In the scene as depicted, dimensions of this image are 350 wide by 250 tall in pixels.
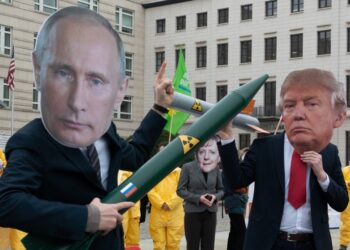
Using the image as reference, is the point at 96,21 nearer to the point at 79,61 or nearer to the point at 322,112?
the point at 79,61

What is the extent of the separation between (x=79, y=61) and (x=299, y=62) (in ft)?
123

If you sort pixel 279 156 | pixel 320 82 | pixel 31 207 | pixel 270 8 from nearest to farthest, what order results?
pixel 31 207 < pixel 320 82 < pixel 279 156 < pixel 270 8

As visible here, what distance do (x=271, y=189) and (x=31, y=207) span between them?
1.94 meters

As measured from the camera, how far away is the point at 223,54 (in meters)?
42.4

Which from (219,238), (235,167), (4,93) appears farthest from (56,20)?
(4,93)

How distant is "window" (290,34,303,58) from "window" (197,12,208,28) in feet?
21.7

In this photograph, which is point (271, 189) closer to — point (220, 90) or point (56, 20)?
point (56, 20)

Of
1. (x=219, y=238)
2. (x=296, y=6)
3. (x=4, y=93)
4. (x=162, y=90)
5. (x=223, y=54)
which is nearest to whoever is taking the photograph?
(x=162, y=90)

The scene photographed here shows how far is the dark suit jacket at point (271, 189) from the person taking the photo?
12.6 ft

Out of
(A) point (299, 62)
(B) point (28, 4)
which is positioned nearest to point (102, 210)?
(B) point (28, 4)

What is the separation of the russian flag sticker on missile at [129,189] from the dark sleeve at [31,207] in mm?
189

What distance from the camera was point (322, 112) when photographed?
12.1ft

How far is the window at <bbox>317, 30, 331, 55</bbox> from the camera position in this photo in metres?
37.9

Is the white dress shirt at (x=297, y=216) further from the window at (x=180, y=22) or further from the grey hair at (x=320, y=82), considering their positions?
the window at (x=180, y=22)
